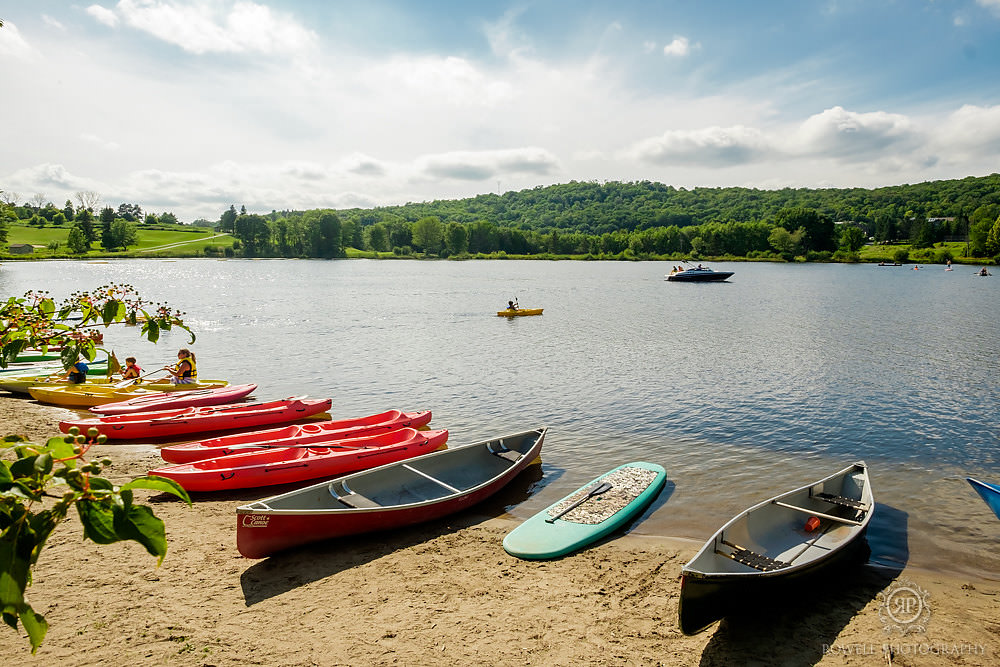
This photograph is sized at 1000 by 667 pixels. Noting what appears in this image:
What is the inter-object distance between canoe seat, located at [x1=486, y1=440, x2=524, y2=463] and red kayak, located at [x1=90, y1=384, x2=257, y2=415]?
37.3 feet

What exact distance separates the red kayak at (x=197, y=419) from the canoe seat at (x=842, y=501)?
1462 centimetres

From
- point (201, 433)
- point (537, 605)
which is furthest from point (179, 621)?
point (201, 433)

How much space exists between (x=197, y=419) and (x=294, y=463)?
6173 millimetres

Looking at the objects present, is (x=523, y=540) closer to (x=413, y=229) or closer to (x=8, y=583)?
(x=8, y=583)

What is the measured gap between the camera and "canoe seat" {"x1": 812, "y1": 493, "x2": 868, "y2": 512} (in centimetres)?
1141

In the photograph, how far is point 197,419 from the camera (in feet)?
60.0

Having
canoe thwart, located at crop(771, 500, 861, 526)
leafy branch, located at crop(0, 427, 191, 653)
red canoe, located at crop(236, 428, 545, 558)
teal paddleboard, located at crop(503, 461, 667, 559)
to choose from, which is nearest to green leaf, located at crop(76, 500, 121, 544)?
leafy branch, located at crop(0, 427, 191, 653)

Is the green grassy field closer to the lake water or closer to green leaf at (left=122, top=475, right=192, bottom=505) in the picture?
the lake water

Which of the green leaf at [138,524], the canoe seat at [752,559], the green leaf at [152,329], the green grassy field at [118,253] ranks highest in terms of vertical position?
the green grassy field at [118,253]

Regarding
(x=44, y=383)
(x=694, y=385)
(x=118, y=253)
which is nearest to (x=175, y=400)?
(x=44, y=383)

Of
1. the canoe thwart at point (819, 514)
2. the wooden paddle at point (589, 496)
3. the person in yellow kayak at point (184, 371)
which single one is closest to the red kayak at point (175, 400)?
the person in yellow kayak at point (184, 371)

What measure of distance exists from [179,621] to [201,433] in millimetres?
11255

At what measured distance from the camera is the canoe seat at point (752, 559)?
9.02m

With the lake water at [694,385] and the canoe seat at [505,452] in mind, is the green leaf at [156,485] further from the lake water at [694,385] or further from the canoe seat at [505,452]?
the canoe seat at [505,452]
